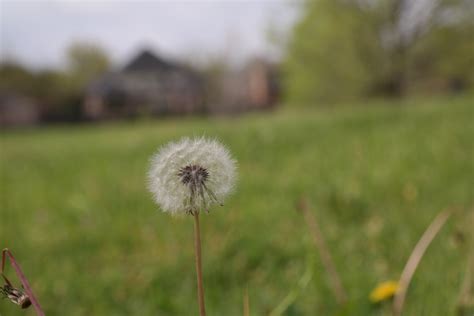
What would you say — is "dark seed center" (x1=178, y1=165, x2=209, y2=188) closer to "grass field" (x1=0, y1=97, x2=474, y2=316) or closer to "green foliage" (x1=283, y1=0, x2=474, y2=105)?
"grass field" (x1=0, y1=97, x2=474, y2=316)

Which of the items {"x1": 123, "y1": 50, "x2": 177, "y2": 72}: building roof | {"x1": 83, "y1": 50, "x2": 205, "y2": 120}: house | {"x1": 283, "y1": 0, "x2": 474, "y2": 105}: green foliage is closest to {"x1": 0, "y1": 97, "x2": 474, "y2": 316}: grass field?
{"x1": 283, "y1": 0, "x2": 474, "y2": 105}: green foliage

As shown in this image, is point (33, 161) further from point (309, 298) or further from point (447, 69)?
point (447, 69)

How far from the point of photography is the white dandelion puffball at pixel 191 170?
49 cm

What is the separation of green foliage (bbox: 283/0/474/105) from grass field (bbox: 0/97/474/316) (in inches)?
758

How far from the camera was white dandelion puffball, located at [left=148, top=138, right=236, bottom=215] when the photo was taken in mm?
489

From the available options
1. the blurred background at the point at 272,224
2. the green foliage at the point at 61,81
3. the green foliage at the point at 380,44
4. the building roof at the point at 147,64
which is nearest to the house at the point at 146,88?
the building roof at the point at 147,64

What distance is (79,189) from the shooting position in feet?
14.1

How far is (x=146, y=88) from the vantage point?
54.3 metres

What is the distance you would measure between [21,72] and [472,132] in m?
52.1

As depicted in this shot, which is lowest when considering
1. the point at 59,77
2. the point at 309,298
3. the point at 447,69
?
the point at 309,298

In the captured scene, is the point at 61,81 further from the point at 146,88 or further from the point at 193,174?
the point at 193,174

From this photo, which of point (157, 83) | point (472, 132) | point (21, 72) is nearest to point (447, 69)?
point (472, 132)

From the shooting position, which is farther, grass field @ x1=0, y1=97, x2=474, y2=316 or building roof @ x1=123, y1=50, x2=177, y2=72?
building roof @ x1=123, y1=50, x2=177, y2=72

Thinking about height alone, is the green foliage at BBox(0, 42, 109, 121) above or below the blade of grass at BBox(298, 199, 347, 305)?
above
